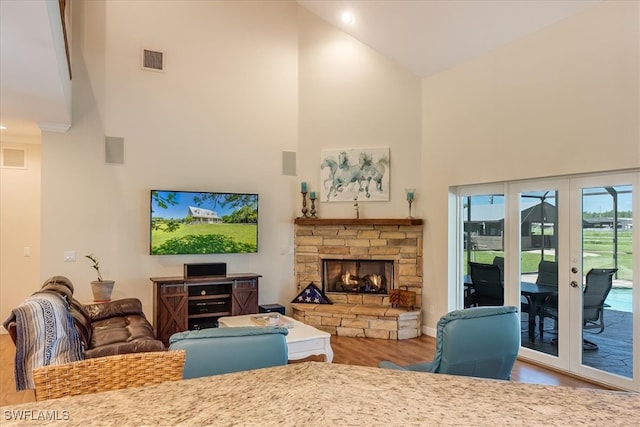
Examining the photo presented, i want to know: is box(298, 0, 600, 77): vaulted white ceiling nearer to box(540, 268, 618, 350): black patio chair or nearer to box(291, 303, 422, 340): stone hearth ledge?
box(540, 268, 618, 350): black patio chair

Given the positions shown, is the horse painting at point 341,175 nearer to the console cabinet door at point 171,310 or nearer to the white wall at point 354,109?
the white wall at point 354,109

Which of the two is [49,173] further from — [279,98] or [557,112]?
[557,112]

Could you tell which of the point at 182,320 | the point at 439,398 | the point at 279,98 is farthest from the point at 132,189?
the point at 439,398

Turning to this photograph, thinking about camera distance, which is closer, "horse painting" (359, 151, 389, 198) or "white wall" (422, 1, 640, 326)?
"white wall" (422, 1, 640, 326)

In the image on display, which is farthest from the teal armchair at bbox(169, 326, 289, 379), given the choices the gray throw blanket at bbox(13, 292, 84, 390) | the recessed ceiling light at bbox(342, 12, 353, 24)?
the recessed ceiling light at bbox(342, 12, 353, 24)

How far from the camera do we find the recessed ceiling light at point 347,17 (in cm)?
601

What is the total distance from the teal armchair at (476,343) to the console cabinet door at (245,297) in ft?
11.5

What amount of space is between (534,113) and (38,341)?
4.83 m

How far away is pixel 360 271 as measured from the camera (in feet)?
21.4

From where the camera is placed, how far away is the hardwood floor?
13.1 feet

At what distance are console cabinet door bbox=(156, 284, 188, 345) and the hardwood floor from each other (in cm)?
155

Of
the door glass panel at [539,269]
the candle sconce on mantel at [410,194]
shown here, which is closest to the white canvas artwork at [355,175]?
the candle sconce on mantel at [410,194]

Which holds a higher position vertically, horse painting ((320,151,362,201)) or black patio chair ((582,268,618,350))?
horse painting ((320,151,362,201))

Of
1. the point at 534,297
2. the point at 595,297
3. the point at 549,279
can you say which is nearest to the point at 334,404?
the point at 595,297
